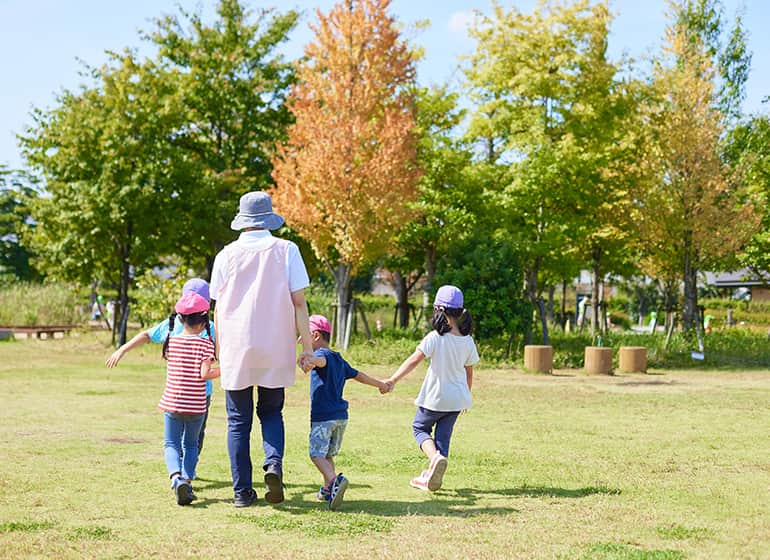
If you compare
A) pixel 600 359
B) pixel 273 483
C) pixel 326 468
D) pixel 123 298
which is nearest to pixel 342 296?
pixel 123 298

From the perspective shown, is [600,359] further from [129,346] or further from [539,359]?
[129,346]

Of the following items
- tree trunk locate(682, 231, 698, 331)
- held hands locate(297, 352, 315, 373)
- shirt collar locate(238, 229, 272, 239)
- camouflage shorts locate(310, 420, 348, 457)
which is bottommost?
camouflage shorts locate(310, 420, 348, 457)

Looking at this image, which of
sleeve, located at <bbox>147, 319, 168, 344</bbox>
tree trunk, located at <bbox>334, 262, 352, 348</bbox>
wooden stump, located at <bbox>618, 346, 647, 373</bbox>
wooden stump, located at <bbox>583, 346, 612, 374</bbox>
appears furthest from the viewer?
tree trunk, located at <bbox>334, 262, 352, 348</bbox>

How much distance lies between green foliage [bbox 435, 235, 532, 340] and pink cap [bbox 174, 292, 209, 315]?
1646 cm

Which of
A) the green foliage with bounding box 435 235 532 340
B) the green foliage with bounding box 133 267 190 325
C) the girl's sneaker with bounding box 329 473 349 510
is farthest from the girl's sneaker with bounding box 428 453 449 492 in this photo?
the green foliage with bounding box 133 267 190 325

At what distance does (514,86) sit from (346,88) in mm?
5797

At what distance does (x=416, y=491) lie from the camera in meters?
7.06

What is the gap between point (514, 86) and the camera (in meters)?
27.4

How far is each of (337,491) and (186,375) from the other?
4.90 feet

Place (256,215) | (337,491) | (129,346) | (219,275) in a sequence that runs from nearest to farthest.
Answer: (337,491)
(219,275)
(256,215)
(129,346)

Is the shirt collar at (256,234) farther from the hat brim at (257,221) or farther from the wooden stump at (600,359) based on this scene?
the wooden stump at (600,359)

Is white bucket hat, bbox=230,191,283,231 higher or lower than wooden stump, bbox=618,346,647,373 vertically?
higher

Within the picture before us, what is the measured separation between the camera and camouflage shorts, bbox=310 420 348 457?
6512 mm

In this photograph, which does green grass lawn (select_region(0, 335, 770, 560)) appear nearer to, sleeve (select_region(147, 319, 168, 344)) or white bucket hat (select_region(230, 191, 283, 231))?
sleeve (select_region(147, 319, 168, 344))
